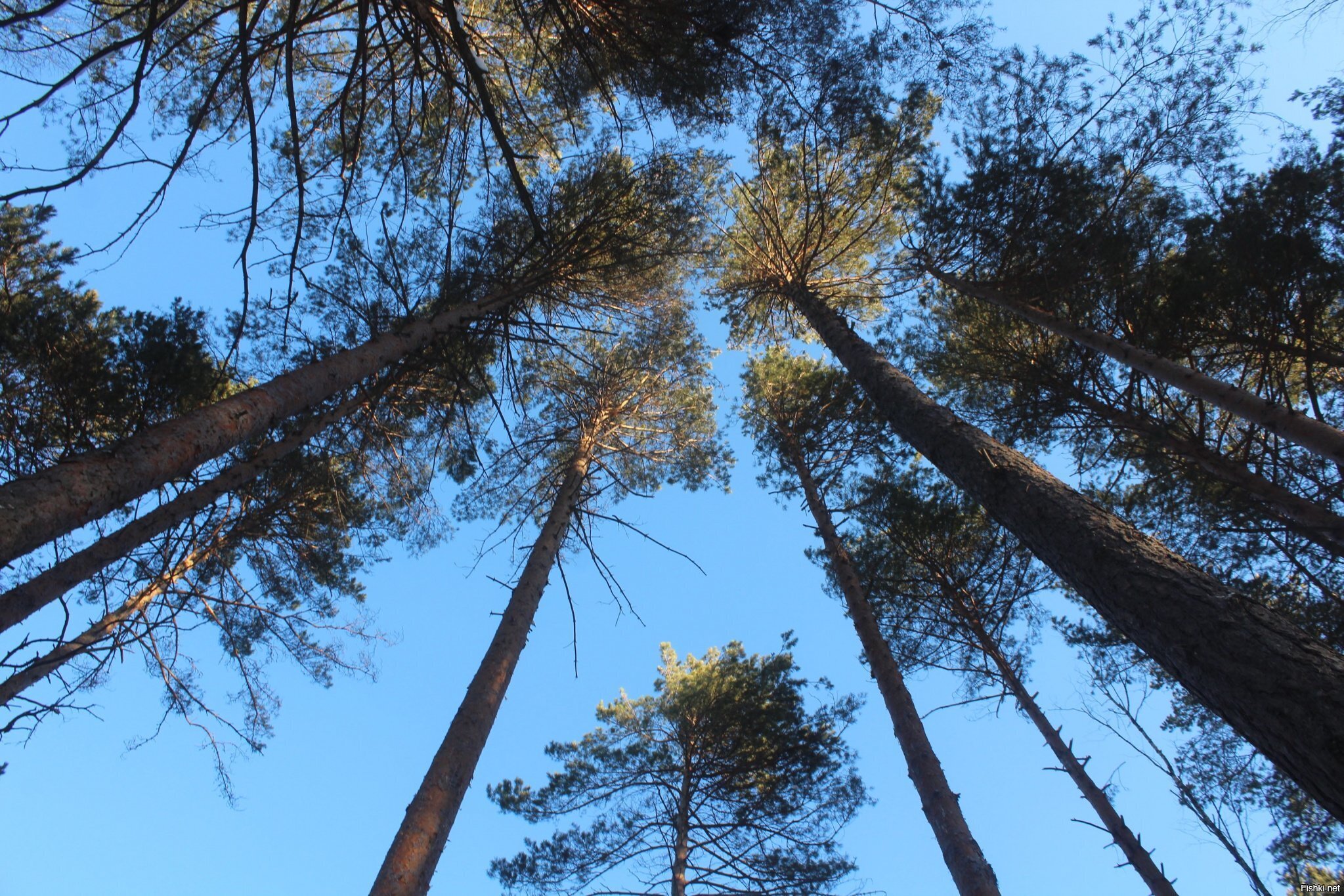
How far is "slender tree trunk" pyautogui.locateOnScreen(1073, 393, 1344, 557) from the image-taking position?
5.61 m

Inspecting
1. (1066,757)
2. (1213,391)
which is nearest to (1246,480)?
(1213,391)

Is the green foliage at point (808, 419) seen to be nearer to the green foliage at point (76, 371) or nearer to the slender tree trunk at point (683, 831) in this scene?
the slender tree trunk at point (683, 831)

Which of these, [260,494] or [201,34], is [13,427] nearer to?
[260,494]

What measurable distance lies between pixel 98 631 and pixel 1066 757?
10.2m

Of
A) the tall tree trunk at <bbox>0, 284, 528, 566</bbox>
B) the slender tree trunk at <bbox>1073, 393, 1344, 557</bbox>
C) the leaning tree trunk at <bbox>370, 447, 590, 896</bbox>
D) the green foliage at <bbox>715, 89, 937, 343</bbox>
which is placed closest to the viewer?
the tall tree trunk at <bbox>0, 284, 528, 566</bbox>

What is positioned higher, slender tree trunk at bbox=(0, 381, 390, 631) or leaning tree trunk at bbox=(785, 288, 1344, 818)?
slender tree trunk at bbox=(0, 381, 390, 631)

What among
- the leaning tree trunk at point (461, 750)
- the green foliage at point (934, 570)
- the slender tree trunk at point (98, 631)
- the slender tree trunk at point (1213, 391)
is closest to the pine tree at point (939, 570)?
the green foliage at point (934, 570)

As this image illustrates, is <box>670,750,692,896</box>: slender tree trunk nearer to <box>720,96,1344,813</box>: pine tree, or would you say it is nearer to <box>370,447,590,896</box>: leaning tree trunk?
<box>370,447,590,896</box>: leaning tree trunk

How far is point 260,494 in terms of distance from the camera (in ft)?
24.8

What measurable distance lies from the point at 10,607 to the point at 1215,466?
34.9 ft

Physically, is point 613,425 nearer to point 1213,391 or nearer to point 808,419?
point 808,419

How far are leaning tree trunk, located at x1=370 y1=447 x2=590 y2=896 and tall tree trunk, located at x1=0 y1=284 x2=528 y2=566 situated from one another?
95.3 inches

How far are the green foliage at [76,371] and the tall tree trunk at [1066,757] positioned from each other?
8.68 m

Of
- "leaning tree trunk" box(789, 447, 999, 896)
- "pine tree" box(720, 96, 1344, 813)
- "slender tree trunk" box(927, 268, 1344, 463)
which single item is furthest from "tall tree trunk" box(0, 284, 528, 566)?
"slender tree trunk" box(927, 268, 1344, 463)
